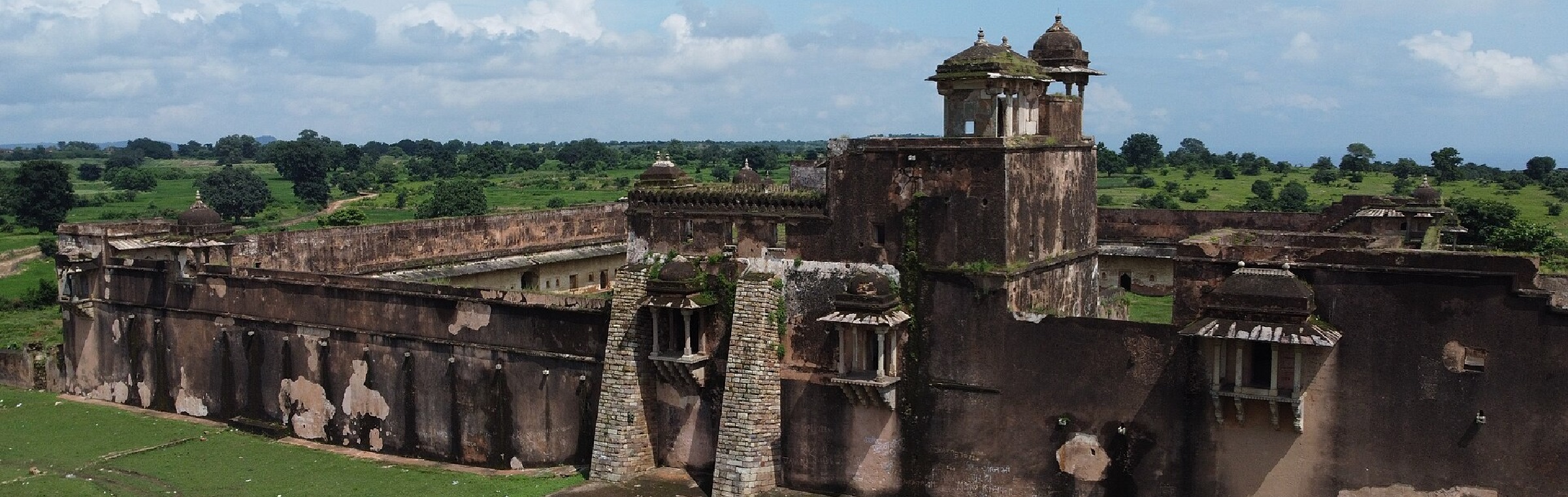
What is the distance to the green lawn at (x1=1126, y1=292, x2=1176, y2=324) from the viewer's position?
28062 millimetres

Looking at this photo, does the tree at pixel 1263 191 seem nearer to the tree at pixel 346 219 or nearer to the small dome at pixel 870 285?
the tree at pixel 346 219

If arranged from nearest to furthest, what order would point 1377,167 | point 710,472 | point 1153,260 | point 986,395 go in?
1. point 986,395
2. point 710,472
3. point 1153,260
4. point 1377,167

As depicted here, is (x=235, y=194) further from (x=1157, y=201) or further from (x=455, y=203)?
(x=1157, y=201)

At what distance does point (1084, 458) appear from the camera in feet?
59.4

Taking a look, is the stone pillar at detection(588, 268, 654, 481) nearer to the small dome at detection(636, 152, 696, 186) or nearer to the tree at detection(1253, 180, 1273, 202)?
the small dome at detection(636, 152, 696, 186)

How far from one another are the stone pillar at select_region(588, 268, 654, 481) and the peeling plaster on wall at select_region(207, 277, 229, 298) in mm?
10528

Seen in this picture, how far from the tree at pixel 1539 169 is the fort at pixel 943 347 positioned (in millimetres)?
48161

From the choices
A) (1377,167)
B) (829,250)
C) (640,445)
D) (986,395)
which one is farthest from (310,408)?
(1377,167)

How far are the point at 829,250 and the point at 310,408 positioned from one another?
12.0 metres

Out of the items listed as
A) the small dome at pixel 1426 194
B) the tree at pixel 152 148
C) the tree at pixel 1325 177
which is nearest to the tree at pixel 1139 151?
the tree at pixel 1325 177

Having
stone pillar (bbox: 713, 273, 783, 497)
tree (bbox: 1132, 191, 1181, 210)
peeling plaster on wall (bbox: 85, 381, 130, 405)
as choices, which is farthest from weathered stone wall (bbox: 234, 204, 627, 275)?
tree (bbox: 1132, 191, 1181, 210)

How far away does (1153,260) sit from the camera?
109 feet

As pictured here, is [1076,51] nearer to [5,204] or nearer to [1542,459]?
[1542,459]

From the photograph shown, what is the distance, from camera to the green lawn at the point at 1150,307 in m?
28.1
